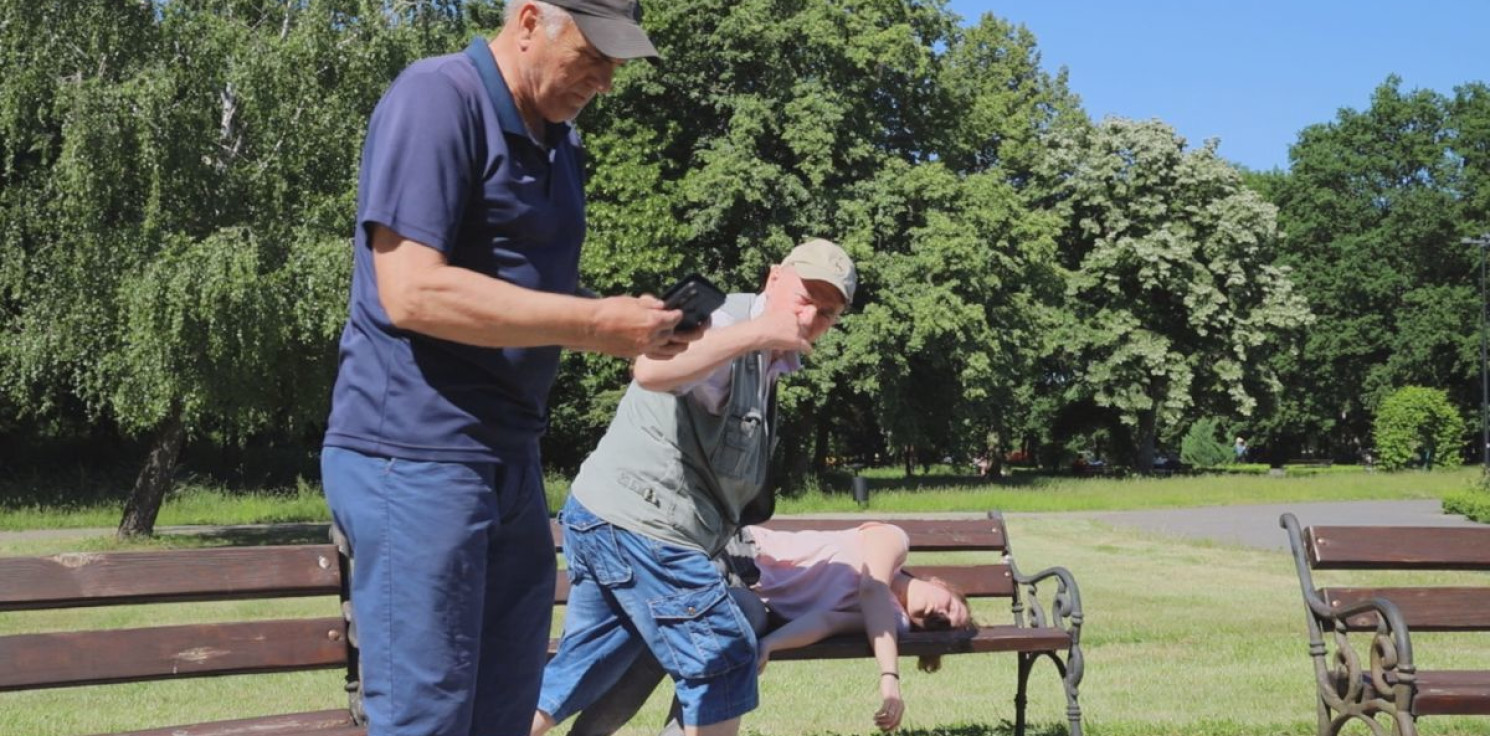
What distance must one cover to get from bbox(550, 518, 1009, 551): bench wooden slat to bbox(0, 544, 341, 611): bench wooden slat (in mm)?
1631

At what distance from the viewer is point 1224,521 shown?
988 inches

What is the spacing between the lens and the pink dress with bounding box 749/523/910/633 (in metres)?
5.55

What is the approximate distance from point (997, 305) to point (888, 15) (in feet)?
26.1

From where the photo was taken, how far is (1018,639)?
6.10m

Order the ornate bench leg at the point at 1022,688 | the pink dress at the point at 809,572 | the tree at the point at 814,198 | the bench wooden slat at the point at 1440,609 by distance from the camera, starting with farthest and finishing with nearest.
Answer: the tree at the point at 814,198 → the ornate bench leg at the point at 1022,688 → the bench wooden slat at the point at 1440,609 → the pink dress at the point at 809,572

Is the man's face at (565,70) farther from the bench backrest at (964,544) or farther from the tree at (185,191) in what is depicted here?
the tree at (185,191)

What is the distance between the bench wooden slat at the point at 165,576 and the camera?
466cm

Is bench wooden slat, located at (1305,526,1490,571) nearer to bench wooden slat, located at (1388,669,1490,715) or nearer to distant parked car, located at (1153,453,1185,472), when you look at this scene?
bench wooden slat, located at (1388,669,1490,715)

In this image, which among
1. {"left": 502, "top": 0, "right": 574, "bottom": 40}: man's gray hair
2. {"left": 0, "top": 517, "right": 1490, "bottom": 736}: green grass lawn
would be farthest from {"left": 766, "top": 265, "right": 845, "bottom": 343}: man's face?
{"left": 0, "top": 517, "right": 1490, "bottom": 736}: green grass lawn

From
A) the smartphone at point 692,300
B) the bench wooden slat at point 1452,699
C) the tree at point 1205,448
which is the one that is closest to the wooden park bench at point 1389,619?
the bench wooden slat at point 1452,699

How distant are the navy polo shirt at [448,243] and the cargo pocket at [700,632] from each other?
1421 mm

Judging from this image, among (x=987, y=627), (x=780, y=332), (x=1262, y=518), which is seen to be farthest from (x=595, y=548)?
(x=1262, y=518)

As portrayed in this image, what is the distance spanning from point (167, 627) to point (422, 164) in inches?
112

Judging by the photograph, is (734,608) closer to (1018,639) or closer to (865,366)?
(1018,639)
